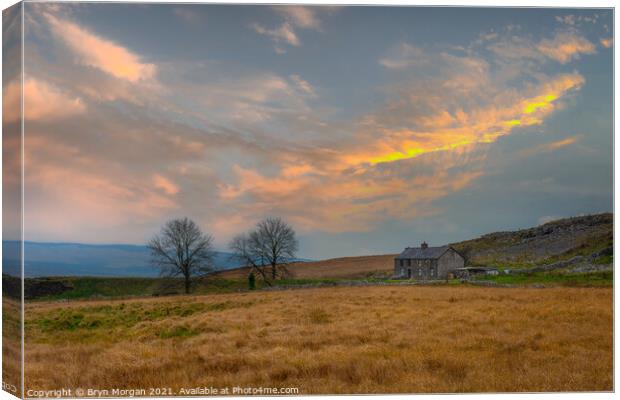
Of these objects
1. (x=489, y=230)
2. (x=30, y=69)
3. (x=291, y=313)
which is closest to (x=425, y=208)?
(x=489, y=230)

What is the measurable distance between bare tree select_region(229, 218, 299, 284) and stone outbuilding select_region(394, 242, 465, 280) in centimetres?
241

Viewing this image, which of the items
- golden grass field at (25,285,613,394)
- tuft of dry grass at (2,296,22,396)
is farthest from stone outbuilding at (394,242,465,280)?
tuft of dry grass at (2,296,22,396)

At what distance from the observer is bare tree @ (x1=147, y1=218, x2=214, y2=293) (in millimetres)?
12188

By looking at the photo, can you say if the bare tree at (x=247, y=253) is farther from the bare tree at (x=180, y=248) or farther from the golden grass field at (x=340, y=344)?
the golden grass field at (x=340, y=344)

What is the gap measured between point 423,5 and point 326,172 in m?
3.86

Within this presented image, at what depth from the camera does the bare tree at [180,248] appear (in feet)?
40.0

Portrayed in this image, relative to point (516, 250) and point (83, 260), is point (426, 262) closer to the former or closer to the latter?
point (516, 250)

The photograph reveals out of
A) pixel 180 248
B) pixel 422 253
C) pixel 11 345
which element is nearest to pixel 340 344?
pixel 422 253

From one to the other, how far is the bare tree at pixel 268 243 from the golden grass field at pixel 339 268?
0.46 metres

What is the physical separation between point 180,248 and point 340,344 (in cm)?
380

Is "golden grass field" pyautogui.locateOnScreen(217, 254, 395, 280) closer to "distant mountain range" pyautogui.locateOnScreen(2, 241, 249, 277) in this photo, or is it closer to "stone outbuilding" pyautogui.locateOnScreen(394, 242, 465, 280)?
"stone outbuilding" pyautogui.locateOnScreen(394, 242, 465, 280)

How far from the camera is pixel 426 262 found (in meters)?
13.0

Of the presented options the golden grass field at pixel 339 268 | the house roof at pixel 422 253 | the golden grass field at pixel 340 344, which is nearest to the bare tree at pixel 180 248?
the golden grass field at pixel 339 268

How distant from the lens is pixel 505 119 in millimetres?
12141
